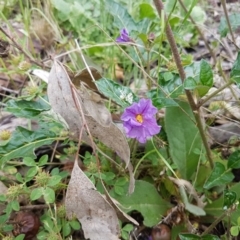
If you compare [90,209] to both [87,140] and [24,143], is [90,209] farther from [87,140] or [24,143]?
[24,143]

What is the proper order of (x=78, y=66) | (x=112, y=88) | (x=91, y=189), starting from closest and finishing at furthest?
(x=91, y=189), (x=112, y=88), (x=78, y=66)

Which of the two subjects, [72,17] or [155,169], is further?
[72,17]

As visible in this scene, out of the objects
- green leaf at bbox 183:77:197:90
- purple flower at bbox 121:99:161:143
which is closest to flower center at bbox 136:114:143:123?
purple flower at bbox 121:99:161:143

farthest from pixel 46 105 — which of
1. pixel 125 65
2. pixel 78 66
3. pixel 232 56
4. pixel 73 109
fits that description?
pixel 232 56

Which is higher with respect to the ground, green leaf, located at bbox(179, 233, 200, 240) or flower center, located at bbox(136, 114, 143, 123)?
flower center, located at bbox(136, 114, 143, 123)

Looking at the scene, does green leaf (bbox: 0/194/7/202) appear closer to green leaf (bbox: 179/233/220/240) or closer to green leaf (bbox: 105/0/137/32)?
green leaf (bbox: 179/233/220/240)

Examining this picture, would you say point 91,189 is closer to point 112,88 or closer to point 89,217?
point 89,217
